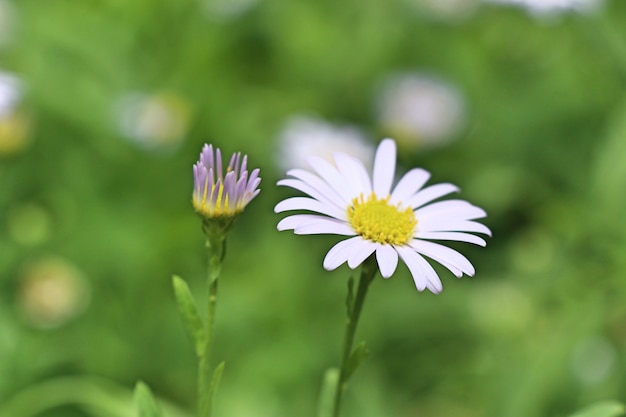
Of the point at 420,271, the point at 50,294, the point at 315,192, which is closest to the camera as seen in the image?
the point at 420,271

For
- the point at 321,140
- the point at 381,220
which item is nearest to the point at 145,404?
the point at 381,220

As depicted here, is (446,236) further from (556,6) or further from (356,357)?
(556,6)

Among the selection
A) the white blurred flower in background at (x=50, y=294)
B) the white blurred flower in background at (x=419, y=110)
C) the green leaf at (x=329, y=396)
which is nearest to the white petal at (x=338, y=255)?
the green leaf at (x=329, y=396)

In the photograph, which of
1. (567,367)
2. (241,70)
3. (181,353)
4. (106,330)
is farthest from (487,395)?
(241,70)

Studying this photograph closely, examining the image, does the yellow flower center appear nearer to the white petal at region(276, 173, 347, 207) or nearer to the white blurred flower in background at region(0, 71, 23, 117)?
the white petal at region(276, 173, 347, 207)

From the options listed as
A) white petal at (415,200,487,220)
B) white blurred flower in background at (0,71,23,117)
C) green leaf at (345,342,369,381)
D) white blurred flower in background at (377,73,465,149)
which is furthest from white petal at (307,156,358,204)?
white blurred flower in background at (377,73,465,149)

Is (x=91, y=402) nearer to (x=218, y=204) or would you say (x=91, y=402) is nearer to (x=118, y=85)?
(x=218, y=204)
